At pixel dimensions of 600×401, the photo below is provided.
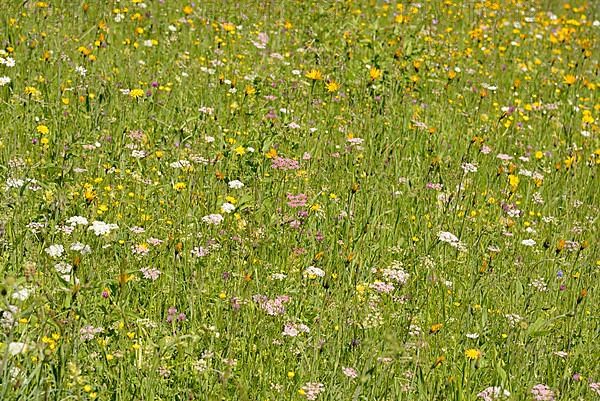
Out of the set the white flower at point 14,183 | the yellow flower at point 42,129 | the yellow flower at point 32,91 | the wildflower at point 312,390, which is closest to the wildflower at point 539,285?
the wildflower at point 312,390

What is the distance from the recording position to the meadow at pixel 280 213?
3041 mm

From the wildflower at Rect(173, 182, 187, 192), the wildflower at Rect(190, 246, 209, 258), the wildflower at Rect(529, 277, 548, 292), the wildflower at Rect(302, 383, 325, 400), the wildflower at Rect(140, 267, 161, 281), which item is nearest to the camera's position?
the wildflower at Rect(302, 383, 325, 400)

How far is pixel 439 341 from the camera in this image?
3.42 m

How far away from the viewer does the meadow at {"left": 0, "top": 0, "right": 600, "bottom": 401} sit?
3041 mm

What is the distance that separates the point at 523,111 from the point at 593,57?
2.57m

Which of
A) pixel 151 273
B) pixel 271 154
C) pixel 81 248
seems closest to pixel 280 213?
pixel 271 154

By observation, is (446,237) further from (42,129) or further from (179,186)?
(42,129)

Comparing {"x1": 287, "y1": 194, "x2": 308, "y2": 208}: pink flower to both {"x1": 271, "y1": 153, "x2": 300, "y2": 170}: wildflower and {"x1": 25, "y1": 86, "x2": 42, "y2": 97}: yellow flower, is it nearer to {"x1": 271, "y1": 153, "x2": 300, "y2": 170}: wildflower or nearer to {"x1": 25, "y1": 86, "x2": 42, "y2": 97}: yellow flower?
{"x1": 271, "y1": 153, "x2": 300, "y2": 170}: wildflower

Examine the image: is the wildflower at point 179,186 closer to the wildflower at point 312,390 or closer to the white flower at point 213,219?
the white flower at point 213,219

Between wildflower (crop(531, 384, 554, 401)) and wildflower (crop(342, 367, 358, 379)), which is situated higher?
wildflower (crop(342, 367, 358, 379))

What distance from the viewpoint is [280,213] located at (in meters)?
4.18

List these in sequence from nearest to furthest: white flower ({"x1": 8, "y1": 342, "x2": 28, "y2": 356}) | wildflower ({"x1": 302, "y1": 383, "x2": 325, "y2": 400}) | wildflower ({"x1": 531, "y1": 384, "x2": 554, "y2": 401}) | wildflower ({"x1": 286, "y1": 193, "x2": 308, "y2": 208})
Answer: white flower ({"x1": 8, "y1": 342, "x2": 28, "y2": 356}), wildflower ({"x1": 302, "y1": 383, "x2": 325, "y2": 400}), wildflower ({"x1": 531, "y1": 384, "x2": 554, "y2": 401}), wildflower ({"x1": 286, "y1": 193, "x2": 308, "y2": 208})

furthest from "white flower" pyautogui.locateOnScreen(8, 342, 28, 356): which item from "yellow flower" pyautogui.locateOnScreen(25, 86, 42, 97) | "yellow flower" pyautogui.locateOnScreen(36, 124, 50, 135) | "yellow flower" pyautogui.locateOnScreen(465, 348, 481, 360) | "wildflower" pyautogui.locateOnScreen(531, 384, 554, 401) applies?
"yellow flower" pyautogui.locateOnScreen(25, 86, 42, 97)

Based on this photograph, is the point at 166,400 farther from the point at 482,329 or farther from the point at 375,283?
the point at 482,329
